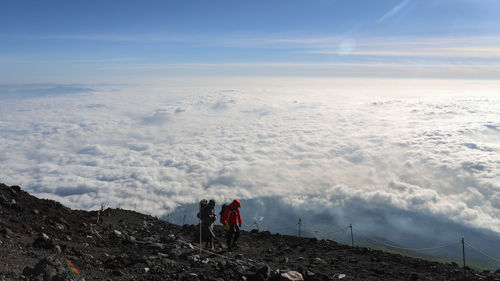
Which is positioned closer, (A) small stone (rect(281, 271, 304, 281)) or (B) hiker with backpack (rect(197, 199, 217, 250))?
(A) small stone (rect(281, 271, 304, 281))

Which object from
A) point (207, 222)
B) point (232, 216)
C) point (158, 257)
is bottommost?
point (158, 257)

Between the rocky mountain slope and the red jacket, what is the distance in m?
1.24

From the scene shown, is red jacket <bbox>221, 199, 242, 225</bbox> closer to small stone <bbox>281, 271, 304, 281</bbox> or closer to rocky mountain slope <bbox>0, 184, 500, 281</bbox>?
rocky mountain slope <bbox>0, 184, 500, 281</bbox>

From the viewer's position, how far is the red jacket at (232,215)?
12.3m

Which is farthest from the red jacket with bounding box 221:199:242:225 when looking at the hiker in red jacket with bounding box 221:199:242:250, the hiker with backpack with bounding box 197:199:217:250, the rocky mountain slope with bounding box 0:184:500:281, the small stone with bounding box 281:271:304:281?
the small stone with bounding box 281:271:304:281

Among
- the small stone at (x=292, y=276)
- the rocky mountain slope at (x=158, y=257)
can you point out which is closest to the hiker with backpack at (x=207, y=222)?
the rocky mountain slope at (x=158, y=257)

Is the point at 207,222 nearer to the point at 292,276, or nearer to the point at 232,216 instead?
the point at 232,216

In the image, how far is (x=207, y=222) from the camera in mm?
12539

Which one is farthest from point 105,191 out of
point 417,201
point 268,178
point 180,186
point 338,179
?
point 417,201

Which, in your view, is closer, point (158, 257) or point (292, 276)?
point (292, 276)

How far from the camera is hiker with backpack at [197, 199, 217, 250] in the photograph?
1241 cm

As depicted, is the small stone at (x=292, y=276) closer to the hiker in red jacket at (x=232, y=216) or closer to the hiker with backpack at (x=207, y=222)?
the hiker in red jacket at (x=232, y=216)

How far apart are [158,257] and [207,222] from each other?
8.98 ft

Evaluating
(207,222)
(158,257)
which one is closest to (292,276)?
(158,257)
